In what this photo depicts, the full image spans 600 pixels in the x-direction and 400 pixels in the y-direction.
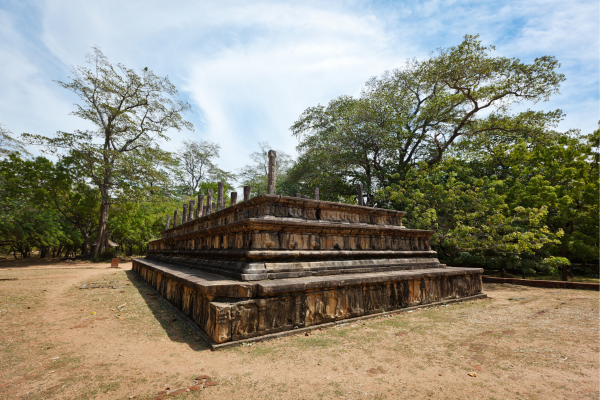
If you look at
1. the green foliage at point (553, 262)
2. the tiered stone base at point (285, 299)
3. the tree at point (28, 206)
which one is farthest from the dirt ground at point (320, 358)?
the tree at point (28, 206)

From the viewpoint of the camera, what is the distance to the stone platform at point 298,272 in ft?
10.9

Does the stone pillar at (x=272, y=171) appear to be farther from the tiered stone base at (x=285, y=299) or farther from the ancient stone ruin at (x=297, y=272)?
the tiered stone base at (x=285, y=299)

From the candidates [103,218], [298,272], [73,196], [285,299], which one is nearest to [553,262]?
[298,272]

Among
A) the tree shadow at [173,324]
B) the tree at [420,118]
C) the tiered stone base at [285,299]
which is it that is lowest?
the tree shadow at [173,324]

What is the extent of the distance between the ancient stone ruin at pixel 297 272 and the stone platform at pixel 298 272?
0.01 metres

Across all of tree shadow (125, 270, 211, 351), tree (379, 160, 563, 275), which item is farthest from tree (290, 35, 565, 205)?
tree shadow (125, 270, 211, 351)

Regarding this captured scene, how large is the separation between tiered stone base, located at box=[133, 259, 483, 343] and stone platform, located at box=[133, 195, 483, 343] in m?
0.01

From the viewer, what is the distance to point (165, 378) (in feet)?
7.75

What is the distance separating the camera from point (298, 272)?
4.23 m

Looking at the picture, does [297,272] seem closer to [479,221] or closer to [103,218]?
[479,221]

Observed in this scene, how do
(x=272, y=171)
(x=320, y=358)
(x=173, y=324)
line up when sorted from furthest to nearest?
(x=272, y=171)
(x=173, y=324)
(x=320, y=358)

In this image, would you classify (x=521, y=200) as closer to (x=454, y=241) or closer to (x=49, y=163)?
(x=454, y=241)

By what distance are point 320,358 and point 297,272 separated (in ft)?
5.07

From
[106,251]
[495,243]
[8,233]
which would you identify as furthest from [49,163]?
[495,243]
